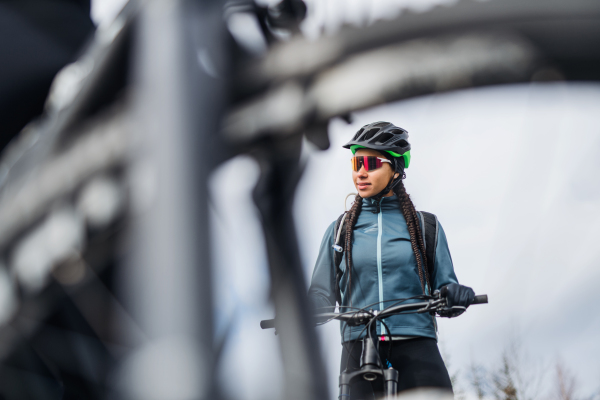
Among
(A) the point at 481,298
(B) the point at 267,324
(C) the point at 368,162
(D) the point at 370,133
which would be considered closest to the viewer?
(B) the point at 267,324

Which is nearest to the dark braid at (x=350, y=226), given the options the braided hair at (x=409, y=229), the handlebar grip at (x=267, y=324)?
the braided hair at (x=409, y=229)

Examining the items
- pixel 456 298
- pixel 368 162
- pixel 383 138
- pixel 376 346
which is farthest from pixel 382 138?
pixel 376 346

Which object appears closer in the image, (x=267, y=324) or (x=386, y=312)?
(x=267, y=324)

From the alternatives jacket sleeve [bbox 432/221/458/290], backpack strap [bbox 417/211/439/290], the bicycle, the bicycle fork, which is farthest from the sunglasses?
the bicycle fork

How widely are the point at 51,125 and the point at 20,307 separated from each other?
45 centimetres

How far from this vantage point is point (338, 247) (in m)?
1.71

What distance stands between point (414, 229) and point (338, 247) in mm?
277

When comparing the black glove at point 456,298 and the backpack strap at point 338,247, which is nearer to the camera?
the black glove at point 456,298

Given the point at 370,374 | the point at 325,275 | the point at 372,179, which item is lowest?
the point at 370,374

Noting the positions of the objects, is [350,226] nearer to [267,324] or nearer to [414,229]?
[414,229]

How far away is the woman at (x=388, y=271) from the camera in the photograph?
171 centimetres

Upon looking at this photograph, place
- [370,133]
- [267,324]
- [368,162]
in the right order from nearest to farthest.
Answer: [267,324] → [370,133] → [368,162]

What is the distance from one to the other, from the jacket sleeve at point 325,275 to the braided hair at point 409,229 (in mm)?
74

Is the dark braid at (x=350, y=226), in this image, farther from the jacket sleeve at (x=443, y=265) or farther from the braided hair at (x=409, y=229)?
the jacket sleeve at (x=443, y=265)
